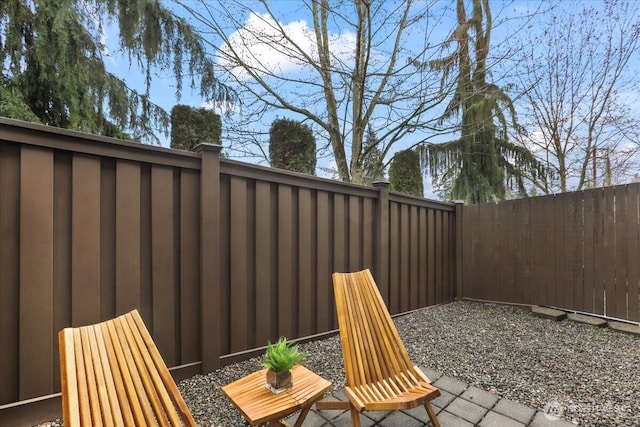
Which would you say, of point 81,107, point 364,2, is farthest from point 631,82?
point 81,107

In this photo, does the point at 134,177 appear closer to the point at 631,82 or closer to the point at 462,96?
the point at 462,96

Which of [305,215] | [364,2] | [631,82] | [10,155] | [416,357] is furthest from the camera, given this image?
[631,82]

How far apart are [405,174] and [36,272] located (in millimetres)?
5843

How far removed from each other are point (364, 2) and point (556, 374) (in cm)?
496

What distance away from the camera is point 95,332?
1.29 m

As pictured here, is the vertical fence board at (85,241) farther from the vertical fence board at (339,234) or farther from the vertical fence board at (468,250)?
the vertical fence board at (468,250)

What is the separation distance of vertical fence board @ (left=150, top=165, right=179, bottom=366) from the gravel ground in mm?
364

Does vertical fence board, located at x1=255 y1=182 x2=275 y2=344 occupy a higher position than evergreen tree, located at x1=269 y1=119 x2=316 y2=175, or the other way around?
evergreen tree, located at x1=269 y1=119 x2=316 y2=175

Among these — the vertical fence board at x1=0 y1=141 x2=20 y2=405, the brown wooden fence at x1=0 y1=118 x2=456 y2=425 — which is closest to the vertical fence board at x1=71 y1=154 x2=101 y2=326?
the brown wooden fence at x1=0 y1=118 x2=456 y2=425

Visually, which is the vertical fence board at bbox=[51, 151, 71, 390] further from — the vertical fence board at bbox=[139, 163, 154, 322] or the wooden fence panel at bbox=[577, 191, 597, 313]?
the wooden fence panel at bbox=[577, 191, 597, 313]

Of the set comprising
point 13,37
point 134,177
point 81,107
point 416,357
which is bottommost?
point 416,357

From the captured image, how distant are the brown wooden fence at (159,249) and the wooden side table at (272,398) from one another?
2.76 ft

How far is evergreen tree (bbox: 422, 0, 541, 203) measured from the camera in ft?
19.1

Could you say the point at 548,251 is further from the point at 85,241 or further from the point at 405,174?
the point at 85,241
